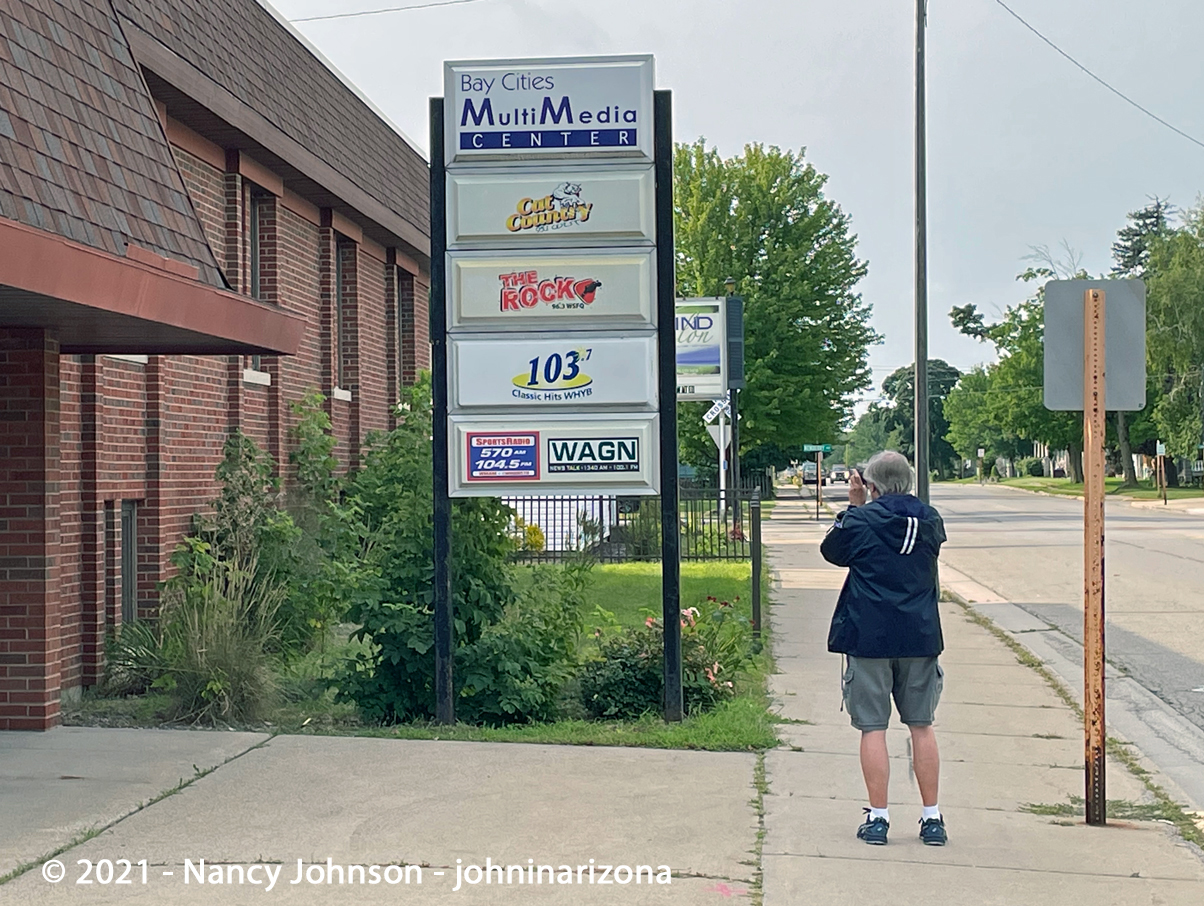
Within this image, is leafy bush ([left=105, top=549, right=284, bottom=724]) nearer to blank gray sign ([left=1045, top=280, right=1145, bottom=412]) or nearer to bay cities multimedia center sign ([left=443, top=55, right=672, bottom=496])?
bay cities multimedia center sign ([left=443, top=55, right=672, bottom=496])

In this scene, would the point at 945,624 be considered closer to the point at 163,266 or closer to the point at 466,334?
the point at 466,334

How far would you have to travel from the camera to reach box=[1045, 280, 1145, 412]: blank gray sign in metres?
6.75

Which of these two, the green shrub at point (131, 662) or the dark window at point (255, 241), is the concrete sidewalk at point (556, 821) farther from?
the dark window at point (255, 241)

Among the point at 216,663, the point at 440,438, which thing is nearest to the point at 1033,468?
the point at 440,438

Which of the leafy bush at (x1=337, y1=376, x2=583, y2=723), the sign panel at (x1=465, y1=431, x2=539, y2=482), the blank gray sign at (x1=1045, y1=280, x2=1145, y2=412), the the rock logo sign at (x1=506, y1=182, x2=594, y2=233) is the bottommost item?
the leafy bush at (x1=337, y1=376, x2=583, y2=723)

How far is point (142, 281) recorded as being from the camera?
23.4 feet

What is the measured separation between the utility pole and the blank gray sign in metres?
5.21

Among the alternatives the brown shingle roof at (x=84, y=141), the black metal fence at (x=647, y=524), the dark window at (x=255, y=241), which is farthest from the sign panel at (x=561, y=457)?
the black metal fence at (x=647, y=524)

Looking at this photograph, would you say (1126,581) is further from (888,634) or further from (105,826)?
(105,826)

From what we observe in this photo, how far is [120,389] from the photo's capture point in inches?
415

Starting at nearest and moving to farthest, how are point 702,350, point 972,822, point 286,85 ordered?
point 972,822
point 286,85
point 702,350

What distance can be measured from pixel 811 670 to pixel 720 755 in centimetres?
377

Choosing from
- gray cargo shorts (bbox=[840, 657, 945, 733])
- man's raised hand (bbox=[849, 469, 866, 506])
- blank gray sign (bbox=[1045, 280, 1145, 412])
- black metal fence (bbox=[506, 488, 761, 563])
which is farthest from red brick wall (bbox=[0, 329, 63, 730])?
black metal fence (bbox=[506, 488, 761, 563])

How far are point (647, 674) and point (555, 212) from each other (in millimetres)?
3094
